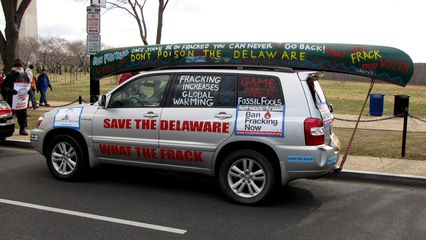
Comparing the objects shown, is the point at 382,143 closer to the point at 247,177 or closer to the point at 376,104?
the point at 247,177

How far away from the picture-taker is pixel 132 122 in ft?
20.8

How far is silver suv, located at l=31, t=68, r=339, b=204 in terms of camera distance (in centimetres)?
555

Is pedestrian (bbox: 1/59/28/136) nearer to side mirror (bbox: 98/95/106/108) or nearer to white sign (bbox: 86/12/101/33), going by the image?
white sign (bbox: 86/12/101/33)

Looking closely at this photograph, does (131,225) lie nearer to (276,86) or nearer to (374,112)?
(276,86)

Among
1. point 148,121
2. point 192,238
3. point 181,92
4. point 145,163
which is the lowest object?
point 192,238

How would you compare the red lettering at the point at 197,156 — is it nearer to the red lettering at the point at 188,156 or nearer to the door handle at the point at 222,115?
the red lettering at the point at 188,156

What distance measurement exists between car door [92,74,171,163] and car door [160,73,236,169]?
16cm

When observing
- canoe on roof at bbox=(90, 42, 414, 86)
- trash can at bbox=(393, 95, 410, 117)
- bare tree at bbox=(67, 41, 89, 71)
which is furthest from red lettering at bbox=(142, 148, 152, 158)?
bare tree at bbox=(67, 41, 89, 71)

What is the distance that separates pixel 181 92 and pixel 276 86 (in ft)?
4.33

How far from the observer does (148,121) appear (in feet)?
20.5

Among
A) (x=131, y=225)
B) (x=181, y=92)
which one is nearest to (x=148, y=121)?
(x=181, y=92)

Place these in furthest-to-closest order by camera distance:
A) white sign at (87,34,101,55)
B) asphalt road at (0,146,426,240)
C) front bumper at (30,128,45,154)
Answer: white sign at (87,34,101,55) < front bumper at (30,128,45,154) < asphalt road at (0,146,426,240)

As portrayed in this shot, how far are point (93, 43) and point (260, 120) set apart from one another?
6200 mm

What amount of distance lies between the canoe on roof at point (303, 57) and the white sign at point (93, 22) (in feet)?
14.6
